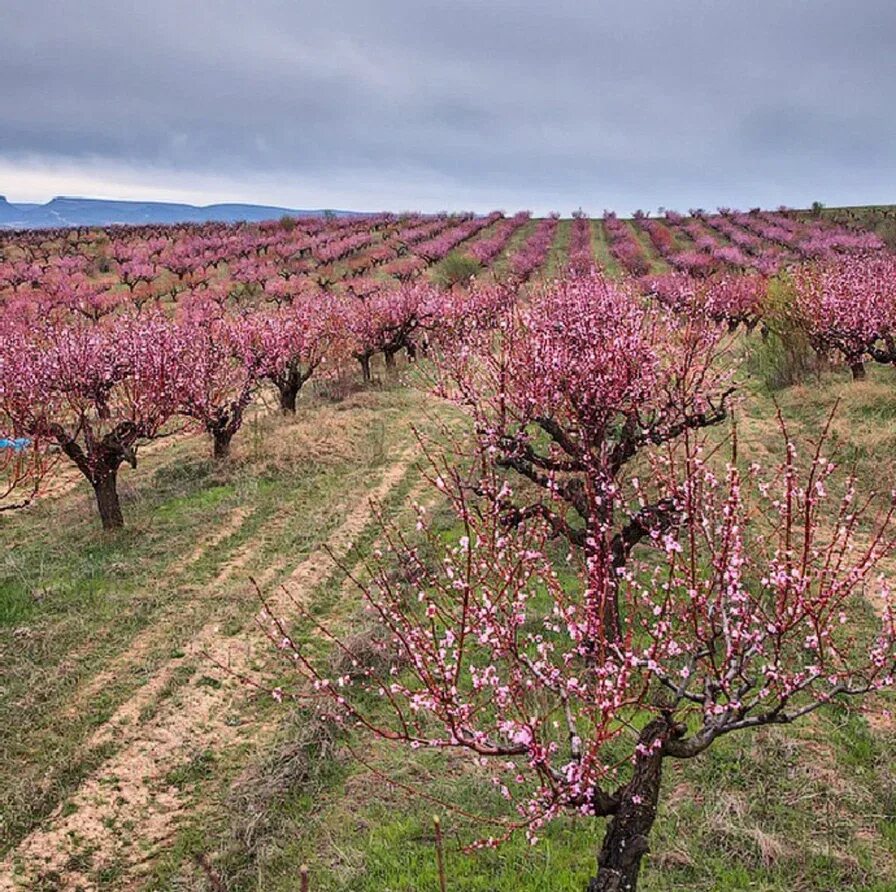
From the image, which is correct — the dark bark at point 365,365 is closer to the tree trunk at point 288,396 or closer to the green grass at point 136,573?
the tree trunk at point 288,396

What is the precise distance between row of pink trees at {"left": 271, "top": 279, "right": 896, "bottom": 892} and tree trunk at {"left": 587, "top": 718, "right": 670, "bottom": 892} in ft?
0.05

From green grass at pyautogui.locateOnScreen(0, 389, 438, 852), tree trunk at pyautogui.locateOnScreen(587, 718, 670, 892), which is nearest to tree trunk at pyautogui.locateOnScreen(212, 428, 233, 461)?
green grass at pyautogui.locateOnScreen(0, 389, 438, 852)

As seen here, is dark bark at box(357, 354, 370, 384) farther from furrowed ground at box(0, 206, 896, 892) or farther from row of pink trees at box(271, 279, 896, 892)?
furrowed ground at box(0, 206, 896, 892)

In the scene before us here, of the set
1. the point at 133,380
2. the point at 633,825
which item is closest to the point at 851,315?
A: the point at 133,380

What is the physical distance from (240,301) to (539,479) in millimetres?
41784

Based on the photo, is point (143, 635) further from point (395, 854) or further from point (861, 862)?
point (861, 862)

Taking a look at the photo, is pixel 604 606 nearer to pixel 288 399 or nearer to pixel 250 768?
pixel 250 768

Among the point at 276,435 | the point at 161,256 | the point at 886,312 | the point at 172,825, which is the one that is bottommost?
the point at 172,825

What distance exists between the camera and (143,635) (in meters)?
11.2

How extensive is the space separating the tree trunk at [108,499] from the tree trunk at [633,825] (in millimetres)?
12780

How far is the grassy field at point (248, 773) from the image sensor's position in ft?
21.8

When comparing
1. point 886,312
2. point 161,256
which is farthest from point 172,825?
point 161,256

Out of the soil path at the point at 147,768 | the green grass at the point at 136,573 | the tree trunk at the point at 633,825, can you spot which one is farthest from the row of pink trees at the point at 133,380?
the tree trunk at the point at 633,825

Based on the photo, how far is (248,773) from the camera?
8.30 metres
